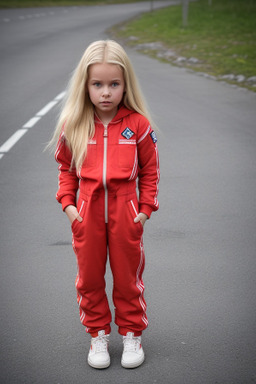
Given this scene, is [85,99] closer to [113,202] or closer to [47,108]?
[113,202]

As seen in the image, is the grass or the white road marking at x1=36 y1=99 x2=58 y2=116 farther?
the grass

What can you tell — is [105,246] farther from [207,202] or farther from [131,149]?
[207,202]

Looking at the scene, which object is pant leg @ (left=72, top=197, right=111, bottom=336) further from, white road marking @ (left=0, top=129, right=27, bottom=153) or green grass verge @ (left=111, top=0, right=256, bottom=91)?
green grass verge @ (left=111, top=0, right=256, bottom=91)

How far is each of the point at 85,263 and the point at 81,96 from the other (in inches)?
38.1

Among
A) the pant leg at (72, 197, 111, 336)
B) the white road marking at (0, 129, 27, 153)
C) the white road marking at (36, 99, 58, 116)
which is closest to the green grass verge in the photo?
the white road marking at (36, 99, 58, 116)

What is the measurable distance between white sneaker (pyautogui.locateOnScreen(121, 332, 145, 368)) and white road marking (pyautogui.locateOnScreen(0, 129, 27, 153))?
16.5ft

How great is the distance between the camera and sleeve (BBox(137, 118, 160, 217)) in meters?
2.97

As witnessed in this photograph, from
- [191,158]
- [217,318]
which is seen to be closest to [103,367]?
[217,318]

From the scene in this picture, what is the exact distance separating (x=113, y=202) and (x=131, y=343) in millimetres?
924

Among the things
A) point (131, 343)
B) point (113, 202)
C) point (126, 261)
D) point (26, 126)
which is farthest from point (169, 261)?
point (26, 126)

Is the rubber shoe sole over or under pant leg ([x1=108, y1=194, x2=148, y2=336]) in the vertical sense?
under

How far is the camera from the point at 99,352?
3.18m

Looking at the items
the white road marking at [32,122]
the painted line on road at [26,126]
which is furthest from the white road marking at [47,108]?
the white road marking at [32,122]

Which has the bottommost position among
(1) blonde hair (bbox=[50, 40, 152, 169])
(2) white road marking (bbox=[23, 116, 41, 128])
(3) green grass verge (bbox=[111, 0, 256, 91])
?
(3) green grass verge (bbox=[111, 0, 256, 91])
